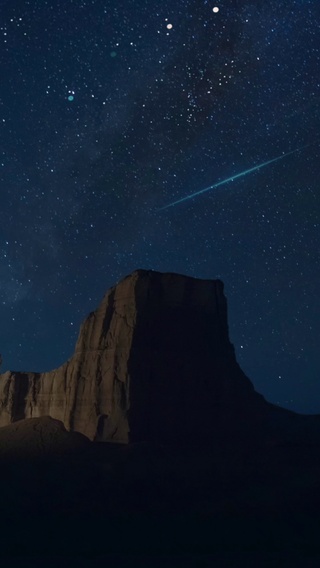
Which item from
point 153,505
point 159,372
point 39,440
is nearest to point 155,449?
point 153,505

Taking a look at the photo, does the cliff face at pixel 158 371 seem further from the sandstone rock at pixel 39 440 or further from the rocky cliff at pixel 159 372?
the sandstone rock at pixel 39 440

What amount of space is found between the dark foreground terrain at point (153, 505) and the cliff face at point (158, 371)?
1655 millimetres

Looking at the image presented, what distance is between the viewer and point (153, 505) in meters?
30.3

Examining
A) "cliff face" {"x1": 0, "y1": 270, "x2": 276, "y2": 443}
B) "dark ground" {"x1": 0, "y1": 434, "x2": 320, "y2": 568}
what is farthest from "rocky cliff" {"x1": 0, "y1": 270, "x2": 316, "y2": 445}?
"dark ground" {"x1": 0, "y1": 434, "x2": 320, "y2": 568}

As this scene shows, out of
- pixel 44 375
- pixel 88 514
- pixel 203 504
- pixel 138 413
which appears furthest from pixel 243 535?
pixel 44 375

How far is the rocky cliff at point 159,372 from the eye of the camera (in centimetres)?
3666

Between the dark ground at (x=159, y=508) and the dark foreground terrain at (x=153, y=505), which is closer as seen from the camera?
the dark ground at (x=159, y=508)

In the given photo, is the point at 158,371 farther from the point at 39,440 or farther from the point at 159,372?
the point at 39,440

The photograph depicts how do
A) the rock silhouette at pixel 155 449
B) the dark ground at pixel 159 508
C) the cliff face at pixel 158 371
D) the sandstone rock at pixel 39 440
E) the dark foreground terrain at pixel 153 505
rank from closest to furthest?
the dark ground at pixel 159 508
the dark foreground terrain at pixel 153 505
the rock silhouette at pixel 155 449
the cliff face at pixel 158 371
the sandstone rock at pixel 39 440

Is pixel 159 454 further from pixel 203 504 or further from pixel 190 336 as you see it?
pixel 190 336

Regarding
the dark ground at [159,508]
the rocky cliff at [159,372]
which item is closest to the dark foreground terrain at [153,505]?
the dark ground at [159,508]

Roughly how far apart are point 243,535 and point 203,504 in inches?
139

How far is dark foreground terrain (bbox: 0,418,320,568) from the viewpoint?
24.9 meters

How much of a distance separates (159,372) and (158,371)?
0.09 m
